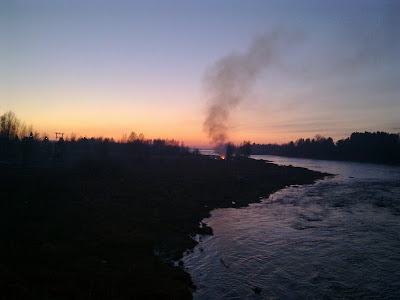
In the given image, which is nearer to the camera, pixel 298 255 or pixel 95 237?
pixel 298 255

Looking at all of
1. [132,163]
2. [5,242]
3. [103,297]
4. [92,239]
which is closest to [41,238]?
[5,242]

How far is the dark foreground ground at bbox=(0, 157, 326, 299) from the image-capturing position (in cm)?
1313

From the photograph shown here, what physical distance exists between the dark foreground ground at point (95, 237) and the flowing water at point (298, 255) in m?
2.03

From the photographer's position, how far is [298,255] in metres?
18.8

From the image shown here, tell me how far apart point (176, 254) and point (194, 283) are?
13.2 ft

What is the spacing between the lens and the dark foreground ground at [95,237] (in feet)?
43.1

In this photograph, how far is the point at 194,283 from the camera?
1462 cm

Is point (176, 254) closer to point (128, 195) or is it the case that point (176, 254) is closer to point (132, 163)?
point (128, 195)

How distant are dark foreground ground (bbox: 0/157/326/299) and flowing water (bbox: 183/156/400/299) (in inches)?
79.8

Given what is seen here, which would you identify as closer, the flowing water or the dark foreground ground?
the dark foreground ground

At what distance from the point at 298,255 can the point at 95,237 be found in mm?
15975

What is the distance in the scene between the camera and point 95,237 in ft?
65.7

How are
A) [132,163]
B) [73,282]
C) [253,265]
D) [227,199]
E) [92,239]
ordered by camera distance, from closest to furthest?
[73,282], [253,265], [92,239], [227,199], [132,163]

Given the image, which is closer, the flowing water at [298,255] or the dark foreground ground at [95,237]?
the dark foreground ground at [95,237]
